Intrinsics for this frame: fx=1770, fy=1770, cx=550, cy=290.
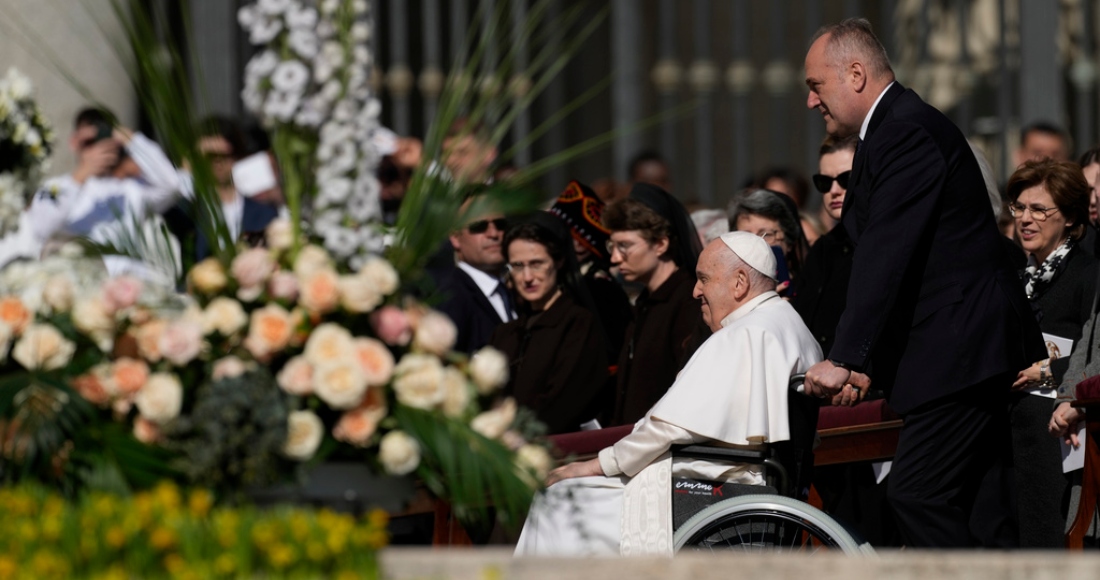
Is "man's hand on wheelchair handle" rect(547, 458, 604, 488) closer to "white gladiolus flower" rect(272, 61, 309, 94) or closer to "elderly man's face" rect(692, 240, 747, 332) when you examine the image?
"elderly man's face" rect(692, 240, 747, 332)

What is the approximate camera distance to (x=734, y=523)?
483 cm

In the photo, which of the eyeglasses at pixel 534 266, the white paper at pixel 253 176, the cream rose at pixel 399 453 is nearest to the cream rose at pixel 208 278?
the cream rose at pixel 399 453

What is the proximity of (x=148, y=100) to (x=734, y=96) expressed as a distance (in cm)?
667

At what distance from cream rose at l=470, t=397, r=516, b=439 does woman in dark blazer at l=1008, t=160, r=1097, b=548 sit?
232cm

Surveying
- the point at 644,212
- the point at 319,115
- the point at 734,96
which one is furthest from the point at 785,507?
the point at 734,96

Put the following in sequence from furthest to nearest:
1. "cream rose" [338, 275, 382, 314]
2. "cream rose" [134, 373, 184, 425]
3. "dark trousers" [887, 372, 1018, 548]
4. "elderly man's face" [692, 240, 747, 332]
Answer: "elderly man's face" [692, 240, 747, 332] → "dark trousers" [887, 372, 1018, 548] → "cream rose" [338, 275, 382, 314] → "cream rose" [134, 373, 184, 425]

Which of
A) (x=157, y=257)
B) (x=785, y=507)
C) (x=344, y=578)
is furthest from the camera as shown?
(x=785, y=507)

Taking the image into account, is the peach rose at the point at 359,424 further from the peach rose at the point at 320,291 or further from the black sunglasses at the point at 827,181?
the black sunglasses at the point at 827,181

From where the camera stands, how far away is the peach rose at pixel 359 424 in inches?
140

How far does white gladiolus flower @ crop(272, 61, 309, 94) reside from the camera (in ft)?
12.2

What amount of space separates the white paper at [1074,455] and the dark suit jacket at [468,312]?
2.40 metres

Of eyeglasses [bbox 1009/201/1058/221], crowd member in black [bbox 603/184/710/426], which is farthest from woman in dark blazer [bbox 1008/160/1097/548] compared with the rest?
crowd member in black [bbox 603/184/710/426]

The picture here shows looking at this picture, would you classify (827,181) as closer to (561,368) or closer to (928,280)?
(561,368)

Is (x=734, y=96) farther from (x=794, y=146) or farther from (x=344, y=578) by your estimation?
(x=344, y=578)
